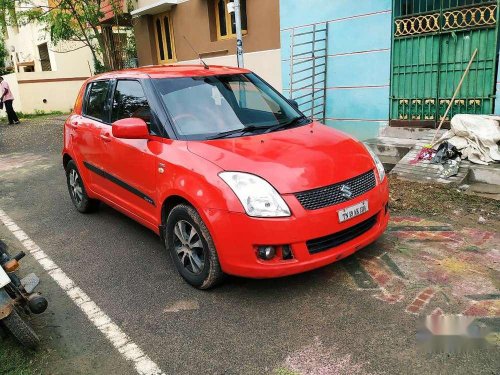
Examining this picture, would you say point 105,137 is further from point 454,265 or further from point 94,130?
point 454,265

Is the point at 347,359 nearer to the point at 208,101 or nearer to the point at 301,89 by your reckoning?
the point at 208,101

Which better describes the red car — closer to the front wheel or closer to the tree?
the front wheel

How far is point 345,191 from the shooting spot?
11.0 ft

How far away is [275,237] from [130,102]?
222 cm

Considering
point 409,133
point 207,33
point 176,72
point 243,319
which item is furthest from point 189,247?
point 207,33

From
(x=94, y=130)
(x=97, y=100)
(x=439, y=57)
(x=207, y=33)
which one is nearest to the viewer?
(x=94, y=130)

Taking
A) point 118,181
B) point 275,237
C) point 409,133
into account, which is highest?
point 118,181

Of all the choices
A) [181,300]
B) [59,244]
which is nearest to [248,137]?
[181,300]

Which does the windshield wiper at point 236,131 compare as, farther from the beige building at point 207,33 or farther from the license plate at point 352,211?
the beige building at point 207,33

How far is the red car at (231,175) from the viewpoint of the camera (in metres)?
3.17

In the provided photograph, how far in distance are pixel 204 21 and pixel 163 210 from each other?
8530 mm

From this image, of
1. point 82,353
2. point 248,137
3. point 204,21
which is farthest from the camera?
point 204,21

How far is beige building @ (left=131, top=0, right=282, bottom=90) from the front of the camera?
961cm

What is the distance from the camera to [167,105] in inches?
157
